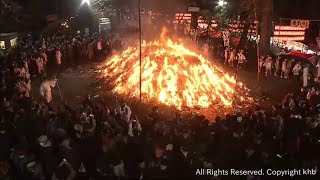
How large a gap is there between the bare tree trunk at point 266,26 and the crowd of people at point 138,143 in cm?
1480

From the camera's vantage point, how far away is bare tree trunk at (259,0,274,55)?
2809cm

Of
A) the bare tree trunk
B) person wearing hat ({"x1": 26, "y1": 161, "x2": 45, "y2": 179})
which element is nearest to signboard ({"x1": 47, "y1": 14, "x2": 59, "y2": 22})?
the bare tree trunk

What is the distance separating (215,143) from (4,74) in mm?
12386

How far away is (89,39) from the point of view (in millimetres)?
30812

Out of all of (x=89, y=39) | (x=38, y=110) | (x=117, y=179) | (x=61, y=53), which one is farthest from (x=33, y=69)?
(x=117, y=179)

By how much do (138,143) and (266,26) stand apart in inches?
826

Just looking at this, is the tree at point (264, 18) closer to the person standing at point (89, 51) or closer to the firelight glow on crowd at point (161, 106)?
the firelight glow on crowd at point (161, 106)

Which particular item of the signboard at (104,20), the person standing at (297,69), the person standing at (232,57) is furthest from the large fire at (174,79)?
the signboard at (104,20)

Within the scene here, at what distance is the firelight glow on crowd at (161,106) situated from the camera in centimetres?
977

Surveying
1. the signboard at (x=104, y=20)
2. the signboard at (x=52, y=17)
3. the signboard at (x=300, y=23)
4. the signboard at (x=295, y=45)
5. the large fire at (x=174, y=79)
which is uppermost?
the signboard at (x=300, y=23)

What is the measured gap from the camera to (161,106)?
19.2 meters

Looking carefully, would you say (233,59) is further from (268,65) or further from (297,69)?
(297,69)

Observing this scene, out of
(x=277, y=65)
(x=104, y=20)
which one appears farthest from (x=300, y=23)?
(x=104, y=20)

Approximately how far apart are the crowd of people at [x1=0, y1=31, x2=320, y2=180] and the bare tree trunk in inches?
583
